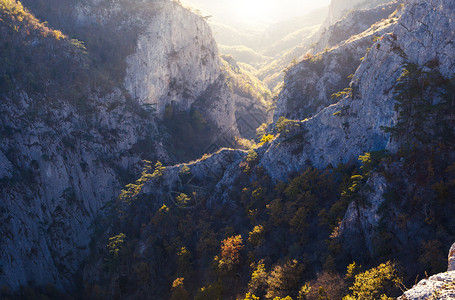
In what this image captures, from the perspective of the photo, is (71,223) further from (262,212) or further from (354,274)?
(354,274)

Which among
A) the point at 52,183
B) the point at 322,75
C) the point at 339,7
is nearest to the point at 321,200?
the point at 322,75

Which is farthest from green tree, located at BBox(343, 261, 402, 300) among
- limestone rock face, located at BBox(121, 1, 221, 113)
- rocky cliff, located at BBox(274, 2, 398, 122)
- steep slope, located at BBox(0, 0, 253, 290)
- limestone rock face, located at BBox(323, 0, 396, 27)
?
limestone rock face, located at BBox(323, 0, 396, 27)

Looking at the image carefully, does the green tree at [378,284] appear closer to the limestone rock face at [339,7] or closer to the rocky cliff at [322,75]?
the rocky cliff at [322,75]

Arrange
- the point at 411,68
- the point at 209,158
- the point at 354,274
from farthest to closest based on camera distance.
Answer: the point at 209,158
the point at 411,68
the point at 354,274

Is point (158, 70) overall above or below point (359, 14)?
above

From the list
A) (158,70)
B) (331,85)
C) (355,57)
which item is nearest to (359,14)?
(355,57)

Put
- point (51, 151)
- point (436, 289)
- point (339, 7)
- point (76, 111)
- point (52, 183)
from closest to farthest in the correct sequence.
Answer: point (436, 289) < point (52, 183) < point (51, 151) < point (76, 111) < point (339, 7)

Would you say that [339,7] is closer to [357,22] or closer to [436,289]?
[357,22]

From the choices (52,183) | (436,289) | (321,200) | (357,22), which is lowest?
(321,200)

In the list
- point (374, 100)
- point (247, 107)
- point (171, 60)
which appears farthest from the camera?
point (247, 107)
